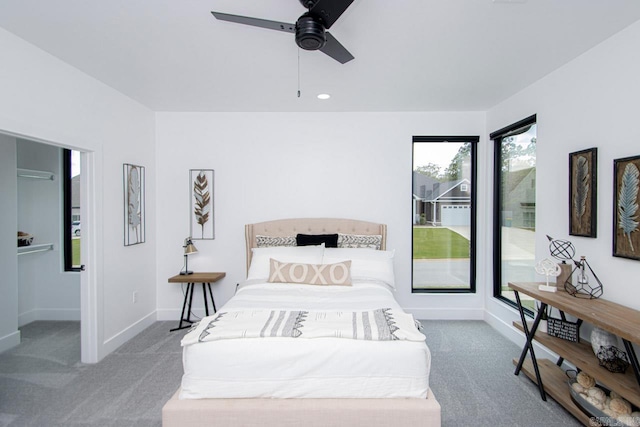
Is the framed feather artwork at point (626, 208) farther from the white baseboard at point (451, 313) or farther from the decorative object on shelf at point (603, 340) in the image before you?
the white baseboard at point (451, 313)

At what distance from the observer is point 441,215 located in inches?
165

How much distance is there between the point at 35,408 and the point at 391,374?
2562 millimetres

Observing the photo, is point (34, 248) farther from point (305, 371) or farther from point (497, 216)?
point (497, 216)

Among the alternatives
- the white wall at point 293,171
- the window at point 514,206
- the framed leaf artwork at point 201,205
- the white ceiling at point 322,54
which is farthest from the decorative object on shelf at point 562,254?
the framed leaf artwork at point 201,205

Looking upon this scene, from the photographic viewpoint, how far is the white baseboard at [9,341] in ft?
10.5

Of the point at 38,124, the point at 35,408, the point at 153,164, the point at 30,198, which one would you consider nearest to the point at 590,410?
the point at 35,408

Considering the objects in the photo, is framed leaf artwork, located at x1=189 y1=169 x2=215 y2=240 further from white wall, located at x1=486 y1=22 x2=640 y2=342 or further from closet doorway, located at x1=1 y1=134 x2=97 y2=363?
white wall, located at x1=486 y1=22 x2=640 y2=342

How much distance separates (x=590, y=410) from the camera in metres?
2.05

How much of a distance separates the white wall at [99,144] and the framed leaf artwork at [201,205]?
491 mm

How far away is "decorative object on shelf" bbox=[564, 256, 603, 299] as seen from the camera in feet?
7.80

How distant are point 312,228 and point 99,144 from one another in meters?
2.41

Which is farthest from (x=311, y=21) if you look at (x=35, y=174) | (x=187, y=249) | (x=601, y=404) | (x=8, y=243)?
(x=35, y=174)

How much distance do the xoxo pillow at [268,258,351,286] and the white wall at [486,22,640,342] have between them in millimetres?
1905

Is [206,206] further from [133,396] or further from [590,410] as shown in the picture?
[590,410]
